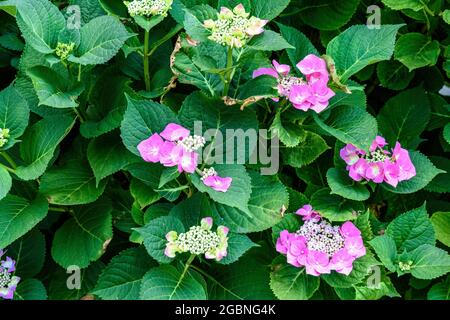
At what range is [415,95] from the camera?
171cm

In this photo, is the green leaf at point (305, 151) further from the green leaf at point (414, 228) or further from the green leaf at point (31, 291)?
the green leaf at point (31, 291)

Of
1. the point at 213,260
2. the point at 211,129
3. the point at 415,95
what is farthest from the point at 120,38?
the point at 415,95

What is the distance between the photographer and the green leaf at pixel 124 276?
140 cm

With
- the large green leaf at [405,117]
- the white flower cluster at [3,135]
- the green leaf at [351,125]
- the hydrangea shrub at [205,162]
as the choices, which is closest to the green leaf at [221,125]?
the hydrangea shrub at [205,162]

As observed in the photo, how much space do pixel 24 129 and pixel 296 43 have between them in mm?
652

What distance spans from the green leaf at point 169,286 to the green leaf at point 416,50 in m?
0.79

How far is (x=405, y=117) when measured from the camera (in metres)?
1.69

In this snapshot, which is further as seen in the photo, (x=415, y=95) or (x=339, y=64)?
(x=415, y=95)

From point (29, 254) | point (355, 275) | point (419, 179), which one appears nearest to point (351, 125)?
point (419, 179)

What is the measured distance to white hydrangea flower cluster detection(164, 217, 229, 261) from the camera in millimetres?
1281

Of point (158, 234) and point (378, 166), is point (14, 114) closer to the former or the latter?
point (158, 234)

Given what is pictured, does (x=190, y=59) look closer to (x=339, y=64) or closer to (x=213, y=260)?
(x=339, y=64)

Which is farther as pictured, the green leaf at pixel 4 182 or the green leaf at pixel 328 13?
the green leaf at pixel 328 13

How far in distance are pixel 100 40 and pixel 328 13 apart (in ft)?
2.15
